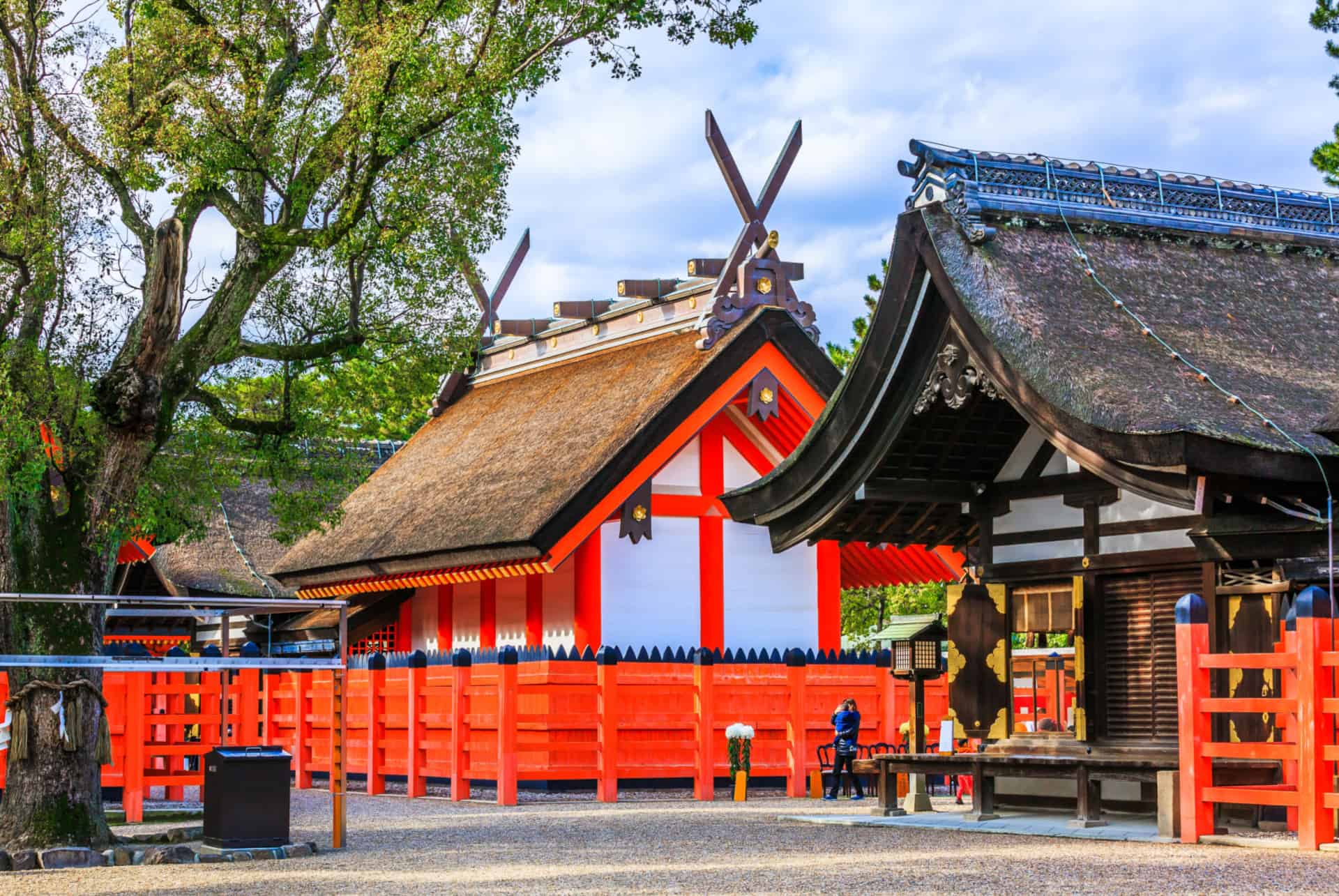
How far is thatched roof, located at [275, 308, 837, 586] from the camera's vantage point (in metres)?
22.0

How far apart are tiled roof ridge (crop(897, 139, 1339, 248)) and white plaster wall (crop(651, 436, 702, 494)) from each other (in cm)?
911

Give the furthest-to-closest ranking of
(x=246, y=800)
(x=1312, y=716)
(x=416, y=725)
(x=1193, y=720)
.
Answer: (x=416, y=725) → (x=246, y=800) → (x=1193, y=720) → (x=1312, y=716)

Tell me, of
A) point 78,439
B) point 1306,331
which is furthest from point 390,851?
point 1306,331

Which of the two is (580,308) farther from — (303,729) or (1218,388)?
(1218,388)

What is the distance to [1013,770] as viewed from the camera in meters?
13.9

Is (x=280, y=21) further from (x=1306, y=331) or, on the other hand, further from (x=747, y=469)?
(x=747, y=469)

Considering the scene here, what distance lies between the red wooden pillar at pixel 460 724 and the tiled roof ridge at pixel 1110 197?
7976mm

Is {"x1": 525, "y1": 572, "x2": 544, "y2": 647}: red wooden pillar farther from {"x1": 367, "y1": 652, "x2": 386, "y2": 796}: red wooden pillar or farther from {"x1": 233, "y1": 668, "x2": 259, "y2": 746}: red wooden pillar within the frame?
{"x1": 233, "y1": 668, "x2": 259, "y2": 746}: red wooden pillar

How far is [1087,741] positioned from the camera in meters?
14.3

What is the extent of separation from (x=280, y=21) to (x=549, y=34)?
227 centimetres

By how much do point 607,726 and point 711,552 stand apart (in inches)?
200

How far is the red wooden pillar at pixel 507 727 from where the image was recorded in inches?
748

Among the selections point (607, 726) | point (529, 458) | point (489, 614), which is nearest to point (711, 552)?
point (529, 458)

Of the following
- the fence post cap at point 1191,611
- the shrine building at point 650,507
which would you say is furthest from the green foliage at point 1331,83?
the fence post cap at point 1191,611
